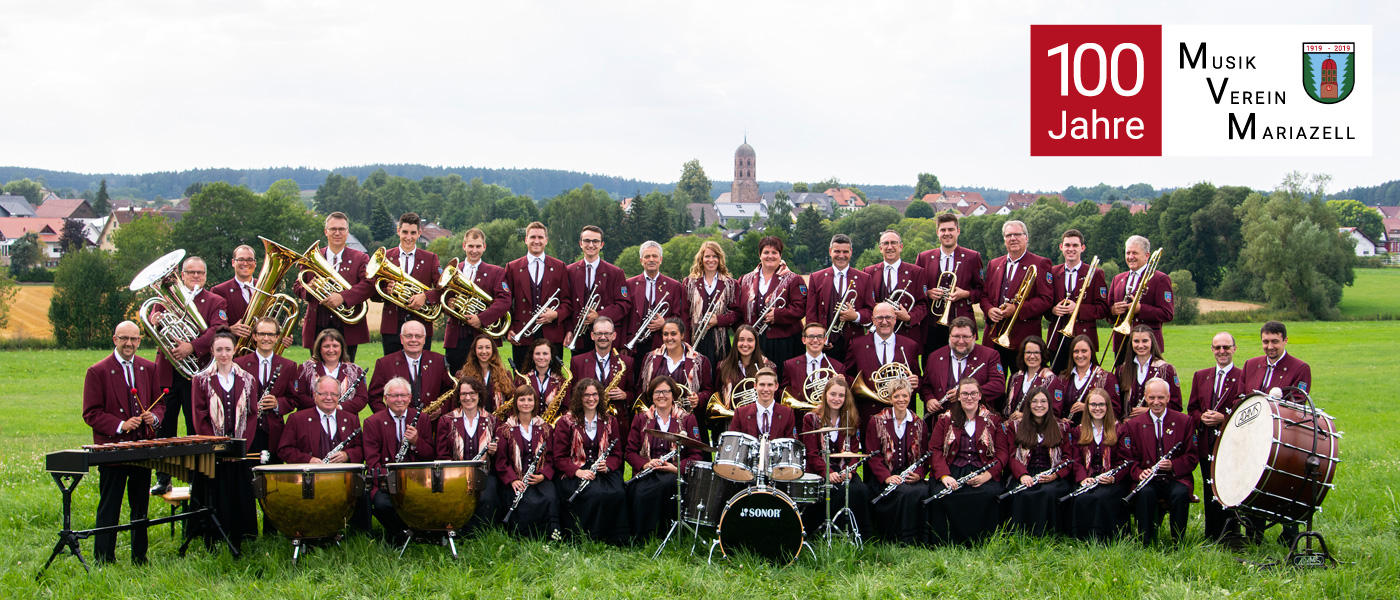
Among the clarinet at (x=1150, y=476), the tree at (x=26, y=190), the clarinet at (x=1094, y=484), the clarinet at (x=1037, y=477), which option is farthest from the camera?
the tree at (x=26, y=190)

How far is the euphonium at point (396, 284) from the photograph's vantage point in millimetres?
8750

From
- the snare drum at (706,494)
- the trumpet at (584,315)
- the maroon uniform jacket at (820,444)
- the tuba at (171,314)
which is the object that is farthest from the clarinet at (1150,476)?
the tuba at (171,314)

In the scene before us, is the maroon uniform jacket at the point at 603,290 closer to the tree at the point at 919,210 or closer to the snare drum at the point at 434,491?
the snare drum at the point at 434,491


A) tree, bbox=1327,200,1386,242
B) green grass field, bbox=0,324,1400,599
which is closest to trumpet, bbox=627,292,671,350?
green grass field, bbox=0,324,1400,599

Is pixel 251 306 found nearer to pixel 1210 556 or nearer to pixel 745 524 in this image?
pixel 745 524

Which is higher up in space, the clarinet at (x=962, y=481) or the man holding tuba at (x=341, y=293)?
the man holding tuba at (x=341, y=293)

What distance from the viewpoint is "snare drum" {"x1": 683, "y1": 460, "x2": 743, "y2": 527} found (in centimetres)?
712

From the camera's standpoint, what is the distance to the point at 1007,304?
8875 millimetres

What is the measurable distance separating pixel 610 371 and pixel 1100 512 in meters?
4.10

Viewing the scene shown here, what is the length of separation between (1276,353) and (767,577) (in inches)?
175

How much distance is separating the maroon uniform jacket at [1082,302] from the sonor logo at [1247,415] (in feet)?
6.40

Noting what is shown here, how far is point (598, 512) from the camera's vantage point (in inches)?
308

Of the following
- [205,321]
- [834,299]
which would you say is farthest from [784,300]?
[205,321]

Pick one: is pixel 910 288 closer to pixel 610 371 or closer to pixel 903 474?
pixel 903 474
